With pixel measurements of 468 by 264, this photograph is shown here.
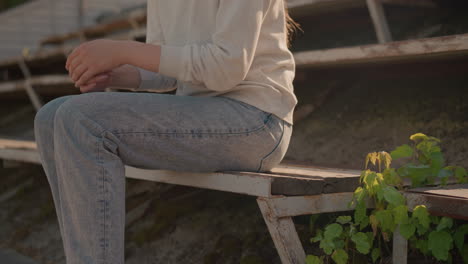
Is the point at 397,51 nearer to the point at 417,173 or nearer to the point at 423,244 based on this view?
the point at 417,173

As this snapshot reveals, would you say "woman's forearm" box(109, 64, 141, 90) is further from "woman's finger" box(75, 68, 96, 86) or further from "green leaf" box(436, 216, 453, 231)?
"green leaf" box(436, 216, 453, 231)

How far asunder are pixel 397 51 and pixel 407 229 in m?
0.95

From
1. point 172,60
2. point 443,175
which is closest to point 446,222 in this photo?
point 443,175

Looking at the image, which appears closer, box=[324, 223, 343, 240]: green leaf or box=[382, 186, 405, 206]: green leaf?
box=[382, 186, 405, 206]: green leaf

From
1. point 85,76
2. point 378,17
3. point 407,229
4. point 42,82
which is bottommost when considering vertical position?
point 42,82

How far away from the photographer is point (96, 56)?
1.41 metres

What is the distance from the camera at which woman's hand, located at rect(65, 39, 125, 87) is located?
1391 millimetres

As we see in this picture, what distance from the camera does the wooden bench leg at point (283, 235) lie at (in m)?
1.41

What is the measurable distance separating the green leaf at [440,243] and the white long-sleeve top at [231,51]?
0.51 meters

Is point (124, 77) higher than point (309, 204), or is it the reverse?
point (124, 77)

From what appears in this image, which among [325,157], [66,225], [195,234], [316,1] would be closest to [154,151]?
[66,225]

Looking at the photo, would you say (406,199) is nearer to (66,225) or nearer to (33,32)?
(66,225)

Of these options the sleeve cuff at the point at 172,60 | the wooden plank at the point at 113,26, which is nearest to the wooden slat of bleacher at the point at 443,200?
the sleeve cuff at the point at 172,60

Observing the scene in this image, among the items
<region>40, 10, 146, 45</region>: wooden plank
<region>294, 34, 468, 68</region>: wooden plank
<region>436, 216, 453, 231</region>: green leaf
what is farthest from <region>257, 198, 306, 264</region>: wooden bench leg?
<region>40, 10, 146, 45</region>: wooden plank
